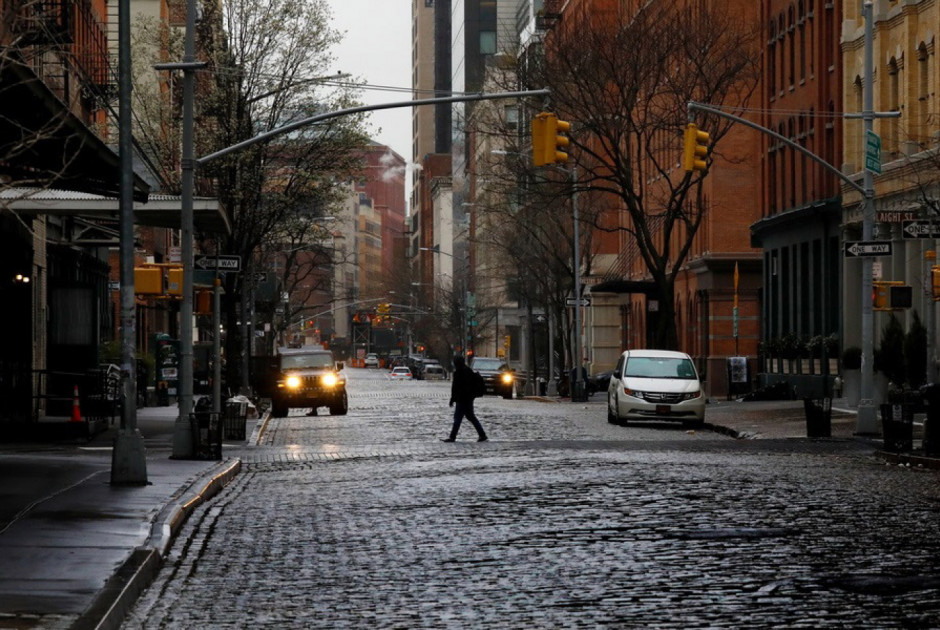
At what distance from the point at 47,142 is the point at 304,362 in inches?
1143

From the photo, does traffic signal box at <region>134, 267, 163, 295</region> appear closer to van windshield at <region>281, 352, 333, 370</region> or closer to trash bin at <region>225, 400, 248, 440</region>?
trash bin at <region>225, 400, 248, 440</region>

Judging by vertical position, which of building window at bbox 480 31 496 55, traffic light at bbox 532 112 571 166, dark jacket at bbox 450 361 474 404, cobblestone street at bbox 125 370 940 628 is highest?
building window at bbox 480 31 496 55

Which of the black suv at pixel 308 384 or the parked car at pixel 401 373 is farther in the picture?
the parked car at pixel 401 373

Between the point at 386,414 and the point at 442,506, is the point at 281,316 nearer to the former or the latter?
A: the point at 386,414

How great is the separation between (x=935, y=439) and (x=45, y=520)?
14564mm

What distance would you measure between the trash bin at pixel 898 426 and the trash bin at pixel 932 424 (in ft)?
3.69

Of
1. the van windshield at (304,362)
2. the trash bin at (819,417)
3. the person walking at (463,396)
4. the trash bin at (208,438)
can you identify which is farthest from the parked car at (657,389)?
the trash bin at (208,438)

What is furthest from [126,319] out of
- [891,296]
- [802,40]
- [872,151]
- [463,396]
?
[802,40]

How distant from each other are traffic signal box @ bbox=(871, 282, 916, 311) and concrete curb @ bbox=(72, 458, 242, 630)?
1623cm

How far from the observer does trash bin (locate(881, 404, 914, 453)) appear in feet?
89.0

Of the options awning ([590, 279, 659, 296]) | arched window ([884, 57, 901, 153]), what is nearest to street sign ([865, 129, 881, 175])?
arched window ([884, 57, 901, 153])

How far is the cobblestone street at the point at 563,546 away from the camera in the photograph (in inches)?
439

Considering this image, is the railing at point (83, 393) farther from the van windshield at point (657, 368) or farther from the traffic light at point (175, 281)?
the van windshield at point (657, 368)

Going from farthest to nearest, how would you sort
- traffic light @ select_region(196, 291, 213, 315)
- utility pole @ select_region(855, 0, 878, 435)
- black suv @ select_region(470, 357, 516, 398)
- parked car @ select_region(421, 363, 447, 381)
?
parked car @ select_region(421, 363, 447, 381) → black suv @ select_region(470, 357, 516, 398) → utility pole @ select_region(855, 0, 878, 435) → traffic light @ select_region(196, 291, 213, 315)
